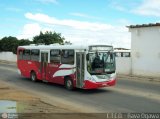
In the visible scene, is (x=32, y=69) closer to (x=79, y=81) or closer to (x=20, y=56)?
(x=20, y=56)

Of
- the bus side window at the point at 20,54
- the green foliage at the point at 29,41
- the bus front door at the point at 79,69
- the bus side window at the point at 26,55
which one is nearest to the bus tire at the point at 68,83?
the bus front door at the point at 79,69

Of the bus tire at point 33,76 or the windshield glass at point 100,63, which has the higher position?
the windshield glass at point 100,63

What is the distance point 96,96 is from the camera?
18203 millimetres

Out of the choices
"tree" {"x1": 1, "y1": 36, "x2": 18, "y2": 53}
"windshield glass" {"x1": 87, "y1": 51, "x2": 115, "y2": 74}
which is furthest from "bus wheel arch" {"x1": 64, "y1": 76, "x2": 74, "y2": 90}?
"tree" {"x1": 1, "y1": 36, "x2": 18, "y2": 53}

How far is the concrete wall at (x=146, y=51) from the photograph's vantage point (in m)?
30.6

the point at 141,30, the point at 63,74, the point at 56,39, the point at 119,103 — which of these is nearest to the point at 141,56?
the point at 141,30

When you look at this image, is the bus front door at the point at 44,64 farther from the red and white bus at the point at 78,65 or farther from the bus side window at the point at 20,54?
the bus side window at the point at 20,54

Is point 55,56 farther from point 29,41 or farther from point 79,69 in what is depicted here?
point 29,41

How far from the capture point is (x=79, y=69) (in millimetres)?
19422

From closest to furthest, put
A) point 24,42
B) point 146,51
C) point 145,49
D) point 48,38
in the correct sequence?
point 146,51 < point 145,49 < point 48,38 < point 24,42

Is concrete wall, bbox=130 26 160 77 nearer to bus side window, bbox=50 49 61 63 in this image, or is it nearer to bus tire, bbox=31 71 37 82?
bus tire, bbox=31 71 37 82

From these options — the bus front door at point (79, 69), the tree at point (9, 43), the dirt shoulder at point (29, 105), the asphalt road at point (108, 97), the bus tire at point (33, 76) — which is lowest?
the asphalt road at point (108, 97)

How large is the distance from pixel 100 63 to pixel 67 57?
2.57m

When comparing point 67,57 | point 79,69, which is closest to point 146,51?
point 67,57
